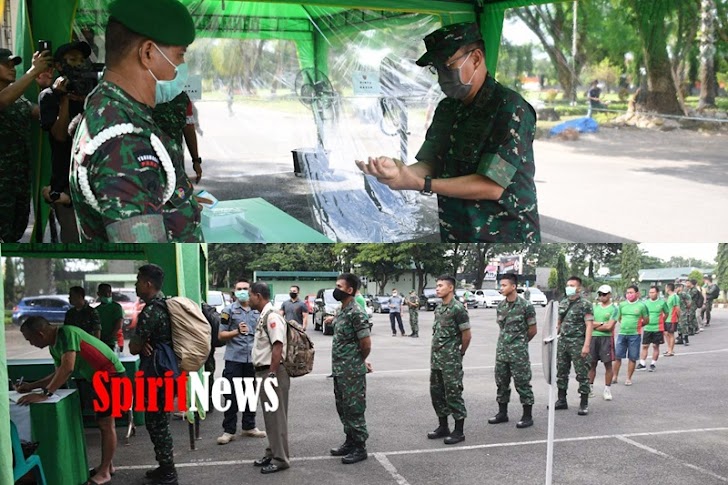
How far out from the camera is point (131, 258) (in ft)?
7.02

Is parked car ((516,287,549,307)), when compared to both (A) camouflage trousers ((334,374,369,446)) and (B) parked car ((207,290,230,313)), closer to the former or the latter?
(A) camouflage trousers ((334,374,369,446))

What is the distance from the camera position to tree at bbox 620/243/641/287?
259 cm

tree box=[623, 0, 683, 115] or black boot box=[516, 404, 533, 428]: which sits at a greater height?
tree box=[623, 0, 683, 115]

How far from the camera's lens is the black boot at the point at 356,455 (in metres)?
2.47

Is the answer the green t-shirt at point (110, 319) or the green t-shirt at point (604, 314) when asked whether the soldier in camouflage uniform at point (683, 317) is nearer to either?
the green t-shirt at point (604, 314)

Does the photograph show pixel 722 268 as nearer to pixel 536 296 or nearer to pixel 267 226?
pixel 536 296

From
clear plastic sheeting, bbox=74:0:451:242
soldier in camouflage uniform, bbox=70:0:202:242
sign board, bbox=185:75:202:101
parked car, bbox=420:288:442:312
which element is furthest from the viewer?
clear plastic sheeting, bbox=74:0:451:242

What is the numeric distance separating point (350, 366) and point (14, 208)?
1.80 meters

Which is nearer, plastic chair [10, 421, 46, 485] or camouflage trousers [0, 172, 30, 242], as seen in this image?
plastic chair [10, 421, 46, 485]

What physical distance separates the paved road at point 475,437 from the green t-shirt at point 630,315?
22 centimetres

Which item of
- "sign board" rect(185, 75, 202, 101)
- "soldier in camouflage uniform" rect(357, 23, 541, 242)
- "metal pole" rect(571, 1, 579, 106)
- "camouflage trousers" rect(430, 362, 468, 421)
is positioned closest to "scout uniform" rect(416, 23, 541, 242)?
"soldier in camouflage uniform" rect(357, 23, 541, 242)

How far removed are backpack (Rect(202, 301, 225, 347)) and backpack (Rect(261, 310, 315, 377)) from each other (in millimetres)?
155

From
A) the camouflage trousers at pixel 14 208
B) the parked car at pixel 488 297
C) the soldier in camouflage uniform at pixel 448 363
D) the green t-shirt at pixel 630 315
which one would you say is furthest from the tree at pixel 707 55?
the camouflage trousers at pixel 14 208

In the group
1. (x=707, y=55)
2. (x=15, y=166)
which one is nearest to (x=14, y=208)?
(x=15, y=166)
